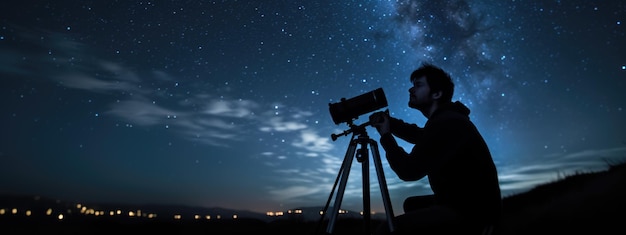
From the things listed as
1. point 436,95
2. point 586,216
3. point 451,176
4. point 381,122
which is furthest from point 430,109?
point 586,216

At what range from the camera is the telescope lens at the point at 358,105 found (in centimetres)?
306

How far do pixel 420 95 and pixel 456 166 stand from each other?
84cm

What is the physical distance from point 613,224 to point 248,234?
5457mm

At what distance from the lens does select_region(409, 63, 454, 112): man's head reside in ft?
8.92

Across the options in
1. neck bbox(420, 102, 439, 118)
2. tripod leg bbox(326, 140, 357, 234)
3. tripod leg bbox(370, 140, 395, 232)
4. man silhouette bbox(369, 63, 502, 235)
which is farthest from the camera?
neck bbox(420, 102, 439, 118)

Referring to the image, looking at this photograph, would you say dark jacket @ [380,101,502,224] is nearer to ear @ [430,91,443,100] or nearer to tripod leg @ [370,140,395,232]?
tripod leg @ [370,140,395,232]

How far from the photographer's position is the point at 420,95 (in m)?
2.74

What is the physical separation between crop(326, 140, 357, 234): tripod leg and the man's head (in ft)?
2.17

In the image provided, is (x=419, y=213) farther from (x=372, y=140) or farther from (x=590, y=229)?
(x=590, y=229)

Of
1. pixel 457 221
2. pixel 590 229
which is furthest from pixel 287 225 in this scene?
pixel 457 221

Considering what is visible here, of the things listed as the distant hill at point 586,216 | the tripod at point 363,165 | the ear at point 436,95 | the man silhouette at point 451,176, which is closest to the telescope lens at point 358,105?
the tripod at point 363,165

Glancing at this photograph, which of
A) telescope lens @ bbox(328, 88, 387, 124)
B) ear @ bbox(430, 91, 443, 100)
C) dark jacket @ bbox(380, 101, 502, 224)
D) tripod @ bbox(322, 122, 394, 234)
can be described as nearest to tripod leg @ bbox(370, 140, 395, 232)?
tripod @ bbox(322, 122, 394, 234)

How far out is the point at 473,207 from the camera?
6.43 feet

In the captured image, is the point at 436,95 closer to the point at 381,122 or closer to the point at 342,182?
the point at 381,122
